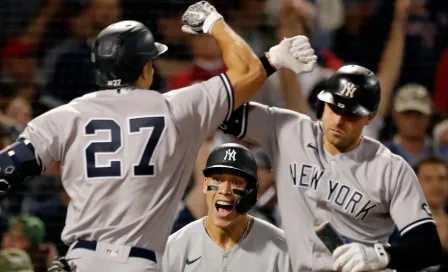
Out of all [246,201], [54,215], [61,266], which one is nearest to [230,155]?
[246,201]

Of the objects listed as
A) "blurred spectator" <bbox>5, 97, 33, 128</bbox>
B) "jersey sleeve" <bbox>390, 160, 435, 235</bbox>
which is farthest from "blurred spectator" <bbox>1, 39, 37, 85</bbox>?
"jersey sleeve" <bbox>390, 160, 435, 235</bbox>

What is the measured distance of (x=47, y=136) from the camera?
13.3 feet

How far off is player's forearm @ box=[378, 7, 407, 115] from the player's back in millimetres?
3009

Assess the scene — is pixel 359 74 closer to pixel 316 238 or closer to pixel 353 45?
pixel 316 238

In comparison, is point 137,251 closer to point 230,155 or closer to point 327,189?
point 230,155

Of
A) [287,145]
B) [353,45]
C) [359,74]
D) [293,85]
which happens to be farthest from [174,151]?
[353,45]

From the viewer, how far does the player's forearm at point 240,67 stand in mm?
4207

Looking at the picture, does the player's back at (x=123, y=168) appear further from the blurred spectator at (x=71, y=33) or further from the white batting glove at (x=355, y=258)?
the blurred spectator at (x=71, y=33)

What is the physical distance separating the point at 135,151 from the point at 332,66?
2.84 metres

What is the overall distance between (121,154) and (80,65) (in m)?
3.08

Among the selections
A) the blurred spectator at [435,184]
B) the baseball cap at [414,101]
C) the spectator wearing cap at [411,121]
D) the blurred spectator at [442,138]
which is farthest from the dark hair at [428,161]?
the blurred spectator at [442,138]

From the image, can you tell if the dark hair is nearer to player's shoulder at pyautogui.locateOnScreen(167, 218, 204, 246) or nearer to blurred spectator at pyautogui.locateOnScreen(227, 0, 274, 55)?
blurred spectator at pyautogui.locateOnScreen(227, 0, 274, 55)

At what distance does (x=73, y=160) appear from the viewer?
4082mm

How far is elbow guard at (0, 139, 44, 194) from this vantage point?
4031mm
